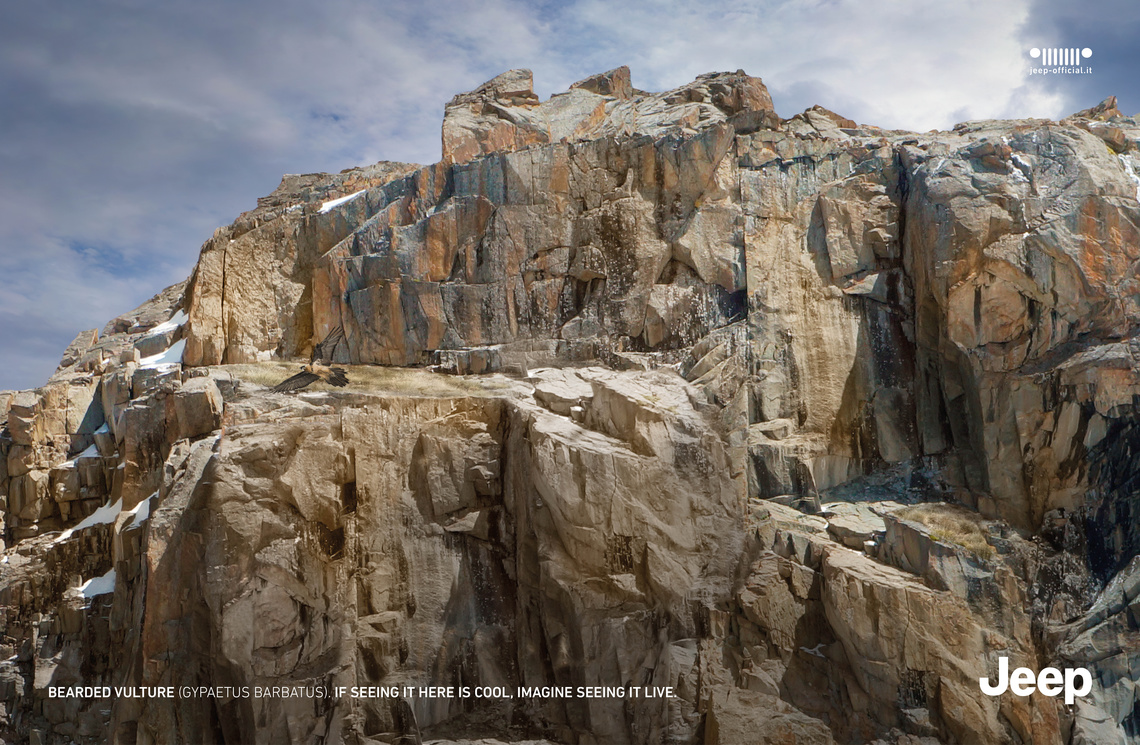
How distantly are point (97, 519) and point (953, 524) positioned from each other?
20.5m

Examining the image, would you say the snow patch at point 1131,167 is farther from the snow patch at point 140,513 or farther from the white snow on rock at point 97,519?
the white snow on rock at point 97,519

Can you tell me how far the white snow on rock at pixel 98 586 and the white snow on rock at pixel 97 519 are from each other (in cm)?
133

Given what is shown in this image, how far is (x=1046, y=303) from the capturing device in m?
17.8

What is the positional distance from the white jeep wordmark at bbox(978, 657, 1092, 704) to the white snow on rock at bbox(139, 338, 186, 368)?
20.0 m

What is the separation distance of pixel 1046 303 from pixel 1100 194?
2.64 meters

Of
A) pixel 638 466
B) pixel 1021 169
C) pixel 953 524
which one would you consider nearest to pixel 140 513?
pixel 638 466

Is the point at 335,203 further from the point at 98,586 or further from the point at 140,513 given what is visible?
the point at 98,586

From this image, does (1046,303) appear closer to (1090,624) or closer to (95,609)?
(1090,624)

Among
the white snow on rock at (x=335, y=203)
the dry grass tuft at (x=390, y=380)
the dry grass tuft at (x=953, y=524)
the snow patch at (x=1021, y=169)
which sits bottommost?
the dry grass tuft at (x=953, y=524)

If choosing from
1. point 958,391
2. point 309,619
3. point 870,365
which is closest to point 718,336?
point 870,365

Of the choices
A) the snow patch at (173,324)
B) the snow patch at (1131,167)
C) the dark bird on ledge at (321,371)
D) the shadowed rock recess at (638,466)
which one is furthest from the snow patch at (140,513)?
the snow patch at (1131,167)

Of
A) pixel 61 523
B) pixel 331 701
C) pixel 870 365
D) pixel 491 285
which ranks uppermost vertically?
pixel 491 285

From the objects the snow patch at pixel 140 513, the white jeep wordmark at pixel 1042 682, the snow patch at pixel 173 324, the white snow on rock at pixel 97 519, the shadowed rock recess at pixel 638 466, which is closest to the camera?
the white jeep wordmark at pixel 1042 682

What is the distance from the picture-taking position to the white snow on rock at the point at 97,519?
2141 centimetres
